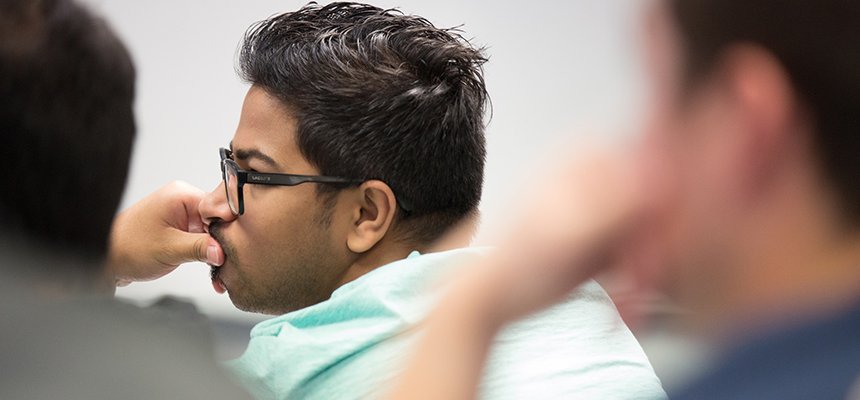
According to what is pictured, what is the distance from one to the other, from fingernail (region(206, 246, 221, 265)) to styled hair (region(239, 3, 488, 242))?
0.51ft

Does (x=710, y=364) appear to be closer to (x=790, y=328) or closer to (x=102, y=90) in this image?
(x=790, y=328)

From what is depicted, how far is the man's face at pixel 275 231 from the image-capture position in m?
1.11

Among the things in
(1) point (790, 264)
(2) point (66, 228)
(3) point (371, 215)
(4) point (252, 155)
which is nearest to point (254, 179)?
(4) point (252, 155)

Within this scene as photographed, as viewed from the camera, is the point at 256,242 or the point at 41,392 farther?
the point at 256,242

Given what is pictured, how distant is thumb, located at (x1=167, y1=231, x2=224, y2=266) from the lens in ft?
3.71

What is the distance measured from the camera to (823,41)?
30 cm

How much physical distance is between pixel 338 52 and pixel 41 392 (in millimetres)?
748

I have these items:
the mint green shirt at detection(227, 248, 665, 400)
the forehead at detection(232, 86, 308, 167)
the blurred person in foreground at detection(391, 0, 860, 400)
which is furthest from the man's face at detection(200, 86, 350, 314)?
the blurred person in foreground at detection(391, 0, 860, 400)

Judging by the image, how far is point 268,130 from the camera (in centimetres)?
113

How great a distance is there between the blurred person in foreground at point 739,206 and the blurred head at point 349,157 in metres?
0.77

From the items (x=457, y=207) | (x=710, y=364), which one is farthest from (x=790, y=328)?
(x=457, y=207)

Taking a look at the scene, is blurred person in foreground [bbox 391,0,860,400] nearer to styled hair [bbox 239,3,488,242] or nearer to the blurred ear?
the blurred ear

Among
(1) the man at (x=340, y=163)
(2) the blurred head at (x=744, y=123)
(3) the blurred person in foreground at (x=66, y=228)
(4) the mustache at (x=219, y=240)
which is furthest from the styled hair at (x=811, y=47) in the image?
(4) the mustache at (x=219, y=240)

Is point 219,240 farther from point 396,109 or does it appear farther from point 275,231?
point 396,109
